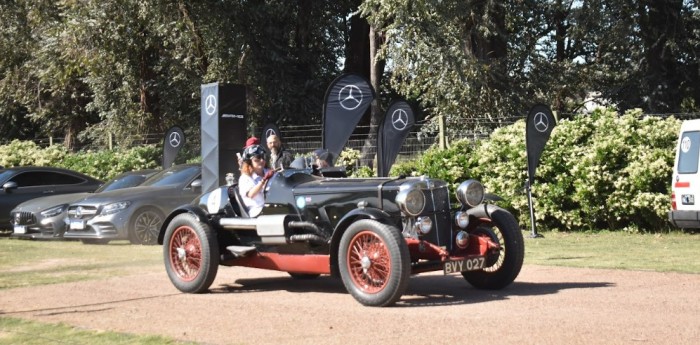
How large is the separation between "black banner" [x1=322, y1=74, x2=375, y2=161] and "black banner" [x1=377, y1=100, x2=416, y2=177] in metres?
0.61

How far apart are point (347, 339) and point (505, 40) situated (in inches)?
757

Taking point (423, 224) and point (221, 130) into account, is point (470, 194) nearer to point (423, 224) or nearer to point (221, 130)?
point (423, 224)

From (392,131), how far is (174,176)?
4.41m

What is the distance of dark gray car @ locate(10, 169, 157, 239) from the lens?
19766 millimetres

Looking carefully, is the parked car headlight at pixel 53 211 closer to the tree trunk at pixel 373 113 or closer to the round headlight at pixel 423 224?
the tree trunk at pixel 373 113

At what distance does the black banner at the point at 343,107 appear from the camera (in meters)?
17.0

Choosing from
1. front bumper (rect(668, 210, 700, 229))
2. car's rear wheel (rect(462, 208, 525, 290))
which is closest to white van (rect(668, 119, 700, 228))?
front bumper (rect(668, 210, 700, 229))

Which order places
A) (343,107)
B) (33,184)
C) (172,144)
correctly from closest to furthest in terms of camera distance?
(343,107)
(33,184)
(172,144)

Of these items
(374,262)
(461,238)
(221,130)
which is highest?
(221,130)

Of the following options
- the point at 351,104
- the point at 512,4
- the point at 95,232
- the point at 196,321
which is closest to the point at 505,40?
the point at 512,4

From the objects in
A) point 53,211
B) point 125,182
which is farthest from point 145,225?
point 53,211

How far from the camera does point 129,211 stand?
1800 cm

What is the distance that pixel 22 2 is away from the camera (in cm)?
3425

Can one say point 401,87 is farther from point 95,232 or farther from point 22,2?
point 22,2
